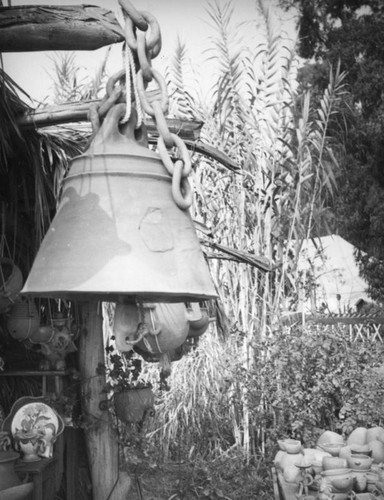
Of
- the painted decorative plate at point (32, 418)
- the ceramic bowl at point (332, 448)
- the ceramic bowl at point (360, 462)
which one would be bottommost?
the ceramic bowl at point (360, 462)

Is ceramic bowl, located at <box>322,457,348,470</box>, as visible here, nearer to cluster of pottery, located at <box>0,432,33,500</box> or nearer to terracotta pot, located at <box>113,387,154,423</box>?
terracotta pot, located at <box>113,387,154,423</box>

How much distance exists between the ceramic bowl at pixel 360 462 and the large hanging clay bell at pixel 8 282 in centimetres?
167

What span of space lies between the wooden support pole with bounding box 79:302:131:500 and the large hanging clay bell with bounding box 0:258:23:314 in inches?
23.8

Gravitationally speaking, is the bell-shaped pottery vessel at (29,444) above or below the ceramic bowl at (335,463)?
above

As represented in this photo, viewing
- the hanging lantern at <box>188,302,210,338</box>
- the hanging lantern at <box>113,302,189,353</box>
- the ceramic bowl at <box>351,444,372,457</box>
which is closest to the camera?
the hanging lantern at <box>113,302,189,353</box>

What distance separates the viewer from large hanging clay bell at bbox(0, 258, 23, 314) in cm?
267

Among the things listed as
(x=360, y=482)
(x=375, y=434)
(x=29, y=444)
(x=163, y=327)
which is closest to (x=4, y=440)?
(x=29, y=444)

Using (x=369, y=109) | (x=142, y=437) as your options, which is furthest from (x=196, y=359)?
(x=369, y=109)

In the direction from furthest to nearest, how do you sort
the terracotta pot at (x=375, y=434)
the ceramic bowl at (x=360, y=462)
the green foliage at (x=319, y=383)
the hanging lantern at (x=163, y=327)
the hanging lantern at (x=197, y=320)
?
the green foliage at (x=319, y=383) → the terracotta pot at (x=375, y=434) → the hanging lantern at (x=197, y=320) → the ceramic bowl at (x=360, y=462) → the hanging lantern at (x=163, y=327)

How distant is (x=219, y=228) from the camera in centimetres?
523

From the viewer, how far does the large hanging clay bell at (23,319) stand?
115 inches

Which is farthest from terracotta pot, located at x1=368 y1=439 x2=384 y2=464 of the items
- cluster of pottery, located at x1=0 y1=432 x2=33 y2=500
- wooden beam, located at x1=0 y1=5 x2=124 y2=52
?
wooden beam, located at x1=0 y1=5 x2=124 y2=52

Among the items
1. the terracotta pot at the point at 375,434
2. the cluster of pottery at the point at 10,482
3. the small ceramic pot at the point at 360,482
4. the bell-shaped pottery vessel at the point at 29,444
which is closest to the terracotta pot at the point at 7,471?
the cluster of pottery at the point at 10,482

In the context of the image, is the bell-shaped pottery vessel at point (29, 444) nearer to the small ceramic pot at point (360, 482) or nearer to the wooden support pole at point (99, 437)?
the wooden support pole at point (99, 437)
